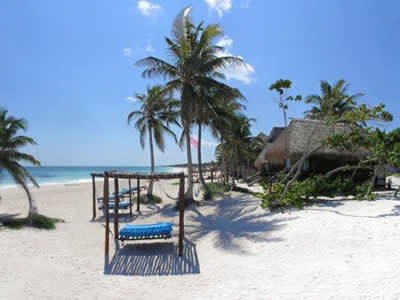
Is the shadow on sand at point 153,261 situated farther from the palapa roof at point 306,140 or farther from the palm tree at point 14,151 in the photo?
the palapa roof at point 306,140

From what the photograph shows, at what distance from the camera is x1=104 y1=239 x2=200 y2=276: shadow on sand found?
19.2ft

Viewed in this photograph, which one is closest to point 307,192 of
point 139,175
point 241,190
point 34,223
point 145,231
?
point 145,231

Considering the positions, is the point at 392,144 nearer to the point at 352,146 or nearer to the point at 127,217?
the point at 352,146

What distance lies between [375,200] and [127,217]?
32.4 ft

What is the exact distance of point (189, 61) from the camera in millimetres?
10906

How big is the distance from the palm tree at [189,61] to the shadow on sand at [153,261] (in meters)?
6.27

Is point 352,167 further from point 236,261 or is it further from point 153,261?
point 153,261

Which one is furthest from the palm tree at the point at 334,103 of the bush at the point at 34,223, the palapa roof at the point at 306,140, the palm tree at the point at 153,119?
the bush at the point at 34,223

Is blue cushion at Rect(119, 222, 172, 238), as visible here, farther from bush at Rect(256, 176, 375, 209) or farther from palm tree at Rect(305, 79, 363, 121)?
palm tree at Rect(305, 79, 363, 121)

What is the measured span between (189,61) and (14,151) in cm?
774

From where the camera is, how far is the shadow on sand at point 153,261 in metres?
5.86

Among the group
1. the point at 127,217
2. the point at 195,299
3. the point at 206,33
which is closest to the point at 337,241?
the point at 195,299

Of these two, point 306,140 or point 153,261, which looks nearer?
point 153,261

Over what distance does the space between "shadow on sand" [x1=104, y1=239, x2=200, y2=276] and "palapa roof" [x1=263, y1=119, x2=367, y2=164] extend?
8168 mm
